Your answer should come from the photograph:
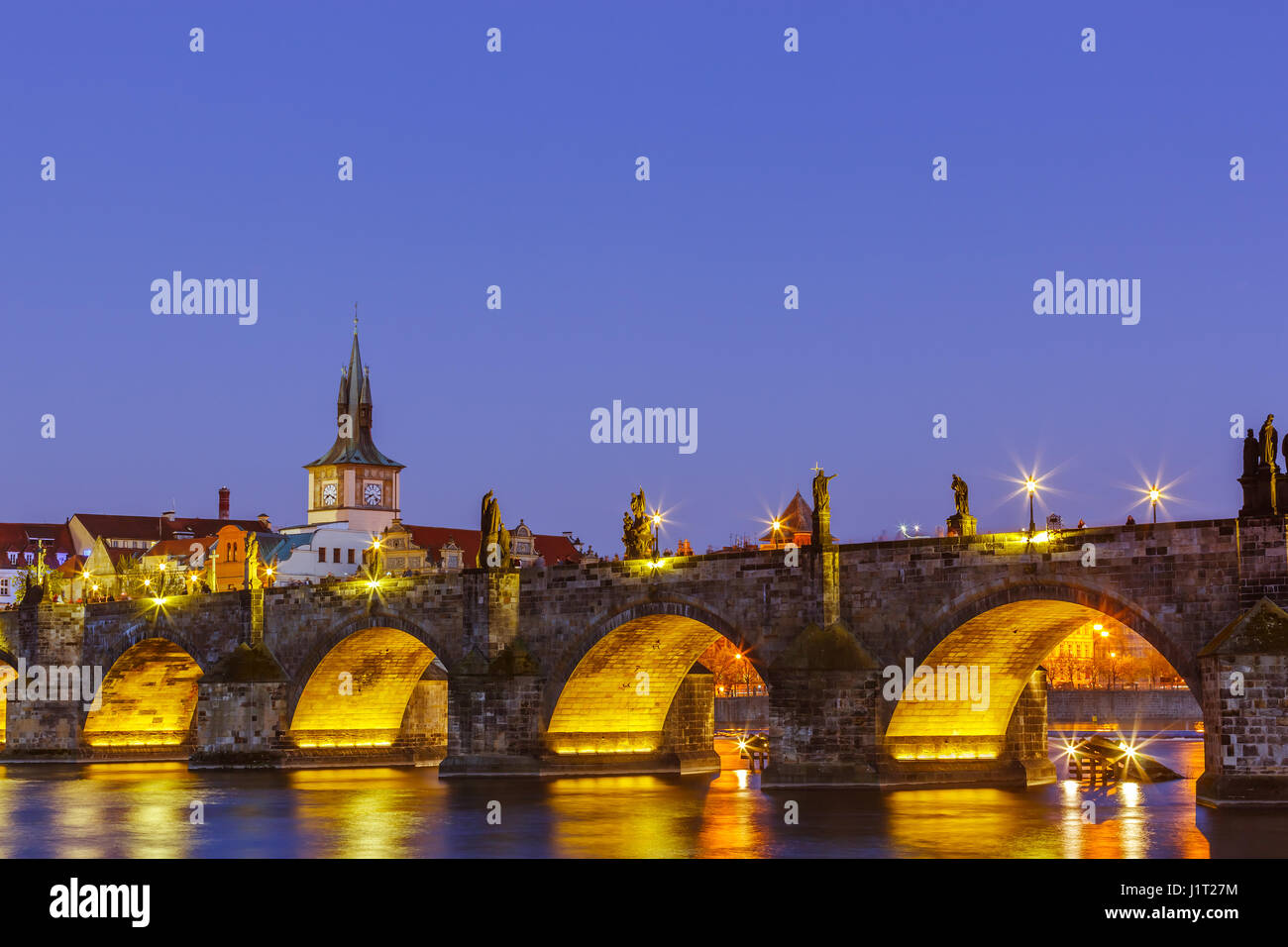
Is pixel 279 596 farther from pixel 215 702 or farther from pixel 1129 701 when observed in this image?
pixel 1129 701

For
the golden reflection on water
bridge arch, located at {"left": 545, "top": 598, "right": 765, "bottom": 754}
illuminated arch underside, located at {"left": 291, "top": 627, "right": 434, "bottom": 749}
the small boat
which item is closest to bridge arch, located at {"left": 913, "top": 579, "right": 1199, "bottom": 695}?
bridge arch, located at {"left": 545, "top": 598, "right": 765, "bottom": 754}

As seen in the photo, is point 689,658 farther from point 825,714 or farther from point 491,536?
point 825,714

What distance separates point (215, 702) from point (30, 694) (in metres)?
17.6

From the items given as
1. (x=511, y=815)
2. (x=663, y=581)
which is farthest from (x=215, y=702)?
(x=511, y=815)

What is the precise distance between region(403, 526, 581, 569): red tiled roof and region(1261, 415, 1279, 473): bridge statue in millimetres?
105861

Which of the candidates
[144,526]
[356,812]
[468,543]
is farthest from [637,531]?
[144,526]

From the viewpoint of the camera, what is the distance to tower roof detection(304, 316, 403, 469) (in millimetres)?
149250

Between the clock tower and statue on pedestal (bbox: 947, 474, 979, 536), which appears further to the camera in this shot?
the clock tower

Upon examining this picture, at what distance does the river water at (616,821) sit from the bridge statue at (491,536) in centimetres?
728

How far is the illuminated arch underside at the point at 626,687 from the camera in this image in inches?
2037

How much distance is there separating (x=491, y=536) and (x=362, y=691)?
544 inches

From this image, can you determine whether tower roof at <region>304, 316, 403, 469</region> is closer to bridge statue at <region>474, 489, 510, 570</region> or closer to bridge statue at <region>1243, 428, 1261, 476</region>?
bridge statue at <region>474, 489, 510, 570</region>

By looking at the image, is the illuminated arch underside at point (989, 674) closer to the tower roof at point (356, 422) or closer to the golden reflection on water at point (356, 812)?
the golden reflection on water at point (356, 812)

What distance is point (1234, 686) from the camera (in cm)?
3444
